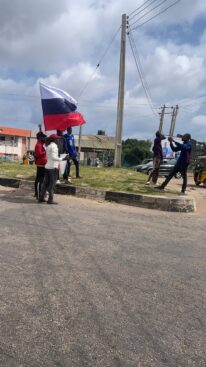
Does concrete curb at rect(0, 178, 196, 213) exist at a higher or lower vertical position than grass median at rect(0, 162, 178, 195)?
lower

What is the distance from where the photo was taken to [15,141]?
237 feet

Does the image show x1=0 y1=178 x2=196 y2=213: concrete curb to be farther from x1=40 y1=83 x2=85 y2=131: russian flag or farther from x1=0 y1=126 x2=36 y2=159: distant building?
x1=0 y1=126 x2=36 y2=159: distant building

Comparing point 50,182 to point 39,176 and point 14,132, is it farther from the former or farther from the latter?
point 14,132

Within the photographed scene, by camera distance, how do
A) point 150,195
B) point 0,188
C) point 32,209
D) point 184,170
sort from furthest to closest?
point 0,188 < point 184,170 < point 150,195 < point 32,209

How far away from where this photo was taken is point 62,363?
303 centimetres

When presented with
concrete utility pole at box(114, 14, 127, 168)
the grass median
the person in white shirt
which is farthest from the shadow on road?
concrete utility pole at box(114, 14, 127, 168)

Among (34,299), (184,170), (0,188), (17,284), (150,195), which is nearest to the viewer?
(34,299)

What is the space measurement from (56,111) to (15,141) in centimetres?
6136

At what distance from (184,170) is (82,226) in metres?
5.09

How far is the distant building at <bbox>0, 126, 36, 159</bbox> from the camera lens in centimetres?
7081

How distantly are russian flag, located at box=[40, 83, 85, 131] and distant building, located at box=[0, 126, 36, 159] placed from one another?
59.0 m

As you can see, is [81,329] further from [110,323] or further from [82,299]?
[82,299]

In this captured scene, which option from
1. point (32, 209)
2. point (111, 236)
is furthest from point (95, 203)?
point (111, 236)

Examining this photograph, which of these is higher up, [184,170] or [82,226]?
[184,170]
